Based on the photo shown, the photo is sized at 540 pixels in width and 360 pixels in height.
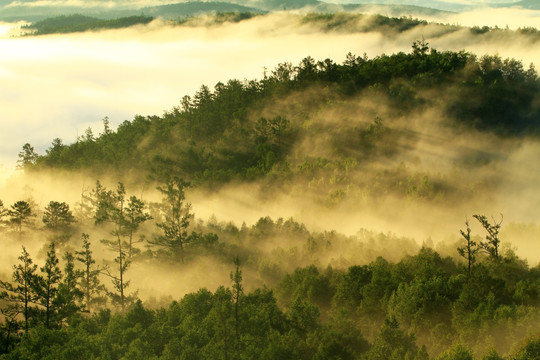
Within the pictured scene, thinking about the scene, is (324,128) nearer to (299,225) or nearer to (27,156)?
(299,225)

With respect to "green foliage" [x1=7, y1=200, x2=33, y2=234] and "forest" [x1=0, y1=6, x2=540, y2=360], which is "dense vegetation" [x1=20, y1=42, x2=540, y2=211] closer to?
"forest" [x1=0, y1=6, x2=540, y2=360]

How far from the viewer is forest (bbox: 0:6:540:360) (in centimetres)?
4488

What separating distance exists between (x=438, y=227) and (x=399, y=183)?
11832mm

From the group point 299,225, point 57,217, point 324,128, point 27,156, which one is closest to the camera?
point 299,225

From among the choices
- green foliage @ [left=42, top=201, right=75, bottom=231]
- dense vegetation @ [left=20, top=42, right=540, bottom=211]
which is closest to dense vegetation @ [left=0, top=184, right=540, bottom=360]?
green foliage @ [left=42, top=201, right=75, bottom=231]

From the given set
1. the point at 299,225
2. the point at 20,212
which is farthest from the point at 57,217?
the point at 299,225

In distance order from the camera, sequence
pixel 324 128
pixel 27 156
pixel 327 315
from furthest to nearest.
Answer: pixel 27 156, pixel 324 128, pixel 327 315

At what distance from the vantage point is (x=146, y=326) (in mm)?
49281

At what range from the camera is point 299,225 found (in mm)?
85375

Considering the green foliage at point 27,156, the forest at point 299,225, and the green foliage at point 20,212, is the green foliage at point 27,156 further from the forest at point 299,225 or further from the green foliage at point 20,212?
the green foliage at point 20,212

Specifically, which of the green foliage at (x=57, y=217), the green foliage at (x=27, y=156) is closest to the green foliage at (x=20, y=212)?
the green foliage at (x=57, y=217)

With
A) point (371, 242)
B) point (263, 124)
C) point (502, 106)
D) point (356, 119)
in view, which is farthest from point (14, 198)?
point (502, 106)

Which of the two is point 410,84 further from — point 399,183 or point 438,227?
point 438,227

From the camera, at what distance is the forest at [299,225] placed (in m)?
44.9
